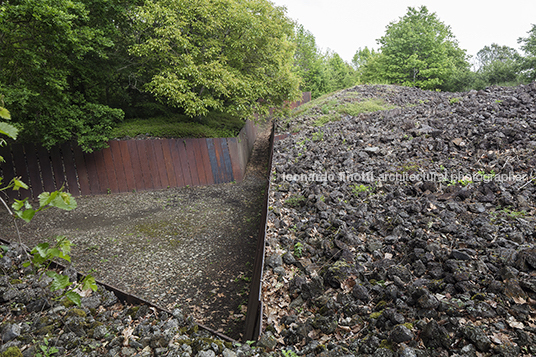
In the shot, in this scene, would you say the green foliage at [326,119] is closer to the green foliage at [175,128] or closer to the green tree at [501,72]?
the green foliage at [175,128]

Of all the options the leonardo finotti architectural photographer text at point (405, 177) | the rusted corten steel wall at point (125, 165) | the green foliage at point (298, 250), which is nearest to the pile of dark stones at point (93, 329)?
the green foliage at point (298, 250)

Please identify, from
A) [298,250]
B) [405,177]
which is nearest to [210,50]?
[405,177]

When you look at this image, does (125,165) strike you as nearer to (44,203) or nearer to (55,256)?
(55,256)

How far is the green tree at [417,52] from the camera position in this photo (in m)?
19.6

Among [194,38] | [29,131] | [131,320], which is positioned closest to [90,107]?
[29,131]

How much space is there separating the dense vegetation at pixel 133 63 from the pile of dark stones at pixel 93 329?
511 cm

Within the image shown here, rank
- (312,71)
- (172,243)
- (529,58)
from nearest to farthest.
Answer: (172,243) < (529,58) < (312,71)

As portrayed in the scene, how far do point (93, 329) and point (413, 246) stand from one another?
11.3ft

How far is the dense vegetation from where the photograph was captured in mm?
6129

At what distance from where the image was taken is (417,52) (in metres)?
20.2

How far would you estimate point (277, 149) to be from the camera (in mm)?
9023

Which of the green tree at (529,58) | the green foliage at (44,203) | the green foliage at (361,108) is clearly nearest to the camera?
the green foliage at (44,203)

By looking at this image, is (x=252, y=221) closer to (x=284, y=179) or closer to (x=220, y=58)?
(x=284, y=179)

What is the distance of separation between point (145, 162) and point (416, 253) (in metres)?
8.10
